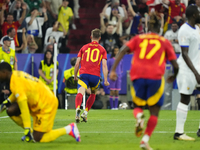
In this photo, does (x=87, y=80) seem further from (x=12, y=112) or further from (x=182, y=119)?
(x=12, y=112)

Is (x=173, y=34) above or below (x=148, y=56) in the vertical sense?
below

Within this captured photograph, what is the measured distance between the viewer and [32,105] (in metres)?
6.13

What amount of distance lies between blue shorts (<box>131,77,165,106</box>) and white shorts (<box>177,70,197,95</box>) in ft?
4.15

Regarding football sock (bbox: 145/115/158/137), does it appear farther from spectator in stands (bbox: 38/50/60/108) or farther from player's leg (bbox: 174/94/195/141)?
spectator in stands (bbox: 38/50/60/108)

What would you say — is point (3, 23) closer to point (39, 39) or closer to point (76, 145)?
point (39, 39)

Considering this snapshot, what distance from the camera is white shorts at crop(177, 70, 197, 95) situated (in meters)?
6.62

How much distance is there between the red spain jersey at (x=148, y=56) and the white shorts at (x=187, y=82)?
134 centimetres

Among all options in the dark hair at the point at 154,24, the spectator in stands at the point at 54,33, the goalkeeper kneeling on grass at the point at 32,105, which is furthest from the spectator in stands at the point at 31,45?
the dark hair at the point at 154,24

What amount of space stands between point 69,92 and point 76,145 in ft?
29.9

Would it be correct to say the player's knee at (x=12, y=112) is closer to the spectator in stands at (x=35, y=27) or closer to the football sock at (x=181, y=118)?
the football sock at (x=181, y=118)

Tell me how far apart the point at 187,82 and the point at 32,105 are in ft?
8.47

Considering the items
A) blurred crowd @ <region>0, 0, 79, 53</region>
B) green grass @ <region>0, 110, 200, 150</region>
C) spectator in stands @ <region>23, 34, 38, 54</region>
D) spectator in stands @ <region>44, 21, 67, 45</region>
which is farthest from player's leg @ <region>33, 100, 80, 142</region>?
spectator in stands @ <region>44, 21, 67, 45</region>

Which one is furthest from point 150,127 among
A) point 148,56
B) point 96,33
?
point 96,33

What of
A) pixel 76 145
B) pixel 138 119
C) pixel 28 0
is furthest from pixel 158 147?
pixel 28 0
